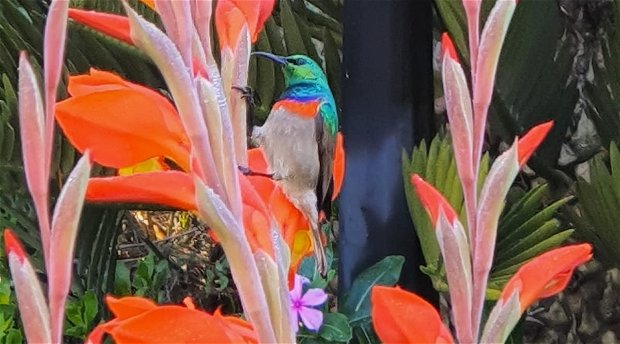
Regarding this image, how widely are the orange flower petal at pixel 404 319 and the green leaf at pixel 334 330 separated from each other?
0.24 m

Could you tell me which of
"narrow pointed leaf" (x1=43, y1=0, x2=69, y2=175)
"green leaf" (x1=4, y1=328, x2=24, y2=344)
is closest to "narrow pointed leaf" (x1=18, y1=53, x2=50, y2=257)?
"narrow pointed leaf" (x1=43, y1=0, x2=69, y2=175)

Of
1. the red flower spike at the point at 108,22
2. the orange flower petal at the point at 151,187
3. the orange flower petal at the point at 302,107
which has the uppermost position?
the red flower spike at the point at 108,22

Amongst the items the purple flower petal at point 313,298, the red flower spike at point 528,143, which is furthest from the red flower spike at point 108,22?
the purple flower petal at point 313,298

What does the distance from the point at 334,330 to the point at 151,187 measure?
0.89 ft

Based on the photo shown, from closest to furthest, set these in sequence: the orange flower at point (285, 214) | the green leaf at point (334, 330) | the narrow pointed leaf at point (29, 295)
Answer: the narrow pointed leaf at point (29, 295) → the orange flower at point (285, 214) → the green leaf at point (334, 330)

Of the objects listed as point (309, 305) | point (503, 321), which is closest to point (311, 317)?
point (309, 305)

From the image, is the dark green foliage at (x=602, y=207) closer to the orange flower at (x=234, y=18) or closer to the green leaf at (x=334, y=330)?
the green leaf at (x=334, y=330)

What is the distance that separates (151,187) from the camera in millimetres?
251

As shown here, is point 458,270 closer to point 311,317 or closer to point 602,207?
point 311,317

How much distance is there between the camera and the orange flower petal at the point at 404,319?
26cm

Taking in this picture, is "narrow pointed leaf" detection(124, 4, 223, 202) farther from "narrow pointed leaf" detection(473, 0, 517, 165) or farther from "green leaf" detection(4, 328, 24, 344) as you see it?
"green leaf" detection(4, 328, 24, 344)

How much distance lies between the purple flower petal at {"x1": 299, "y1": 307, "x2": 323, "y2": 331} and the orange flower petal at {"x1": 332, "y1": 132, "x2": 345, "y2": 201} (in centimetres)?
6

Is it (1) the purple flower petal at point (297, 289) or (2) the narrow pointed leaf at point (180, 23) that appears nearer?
(2) the narrow pointed leaf at point (180, 23)

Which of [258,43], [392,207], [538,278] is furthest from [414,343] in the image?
[258,43]
